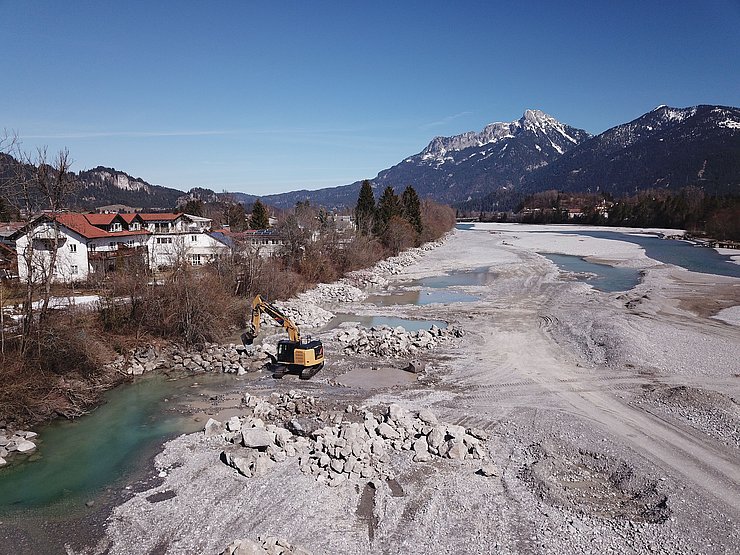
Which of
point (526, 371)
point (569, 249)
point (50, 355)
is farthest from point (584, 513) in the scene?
point (569, 249)

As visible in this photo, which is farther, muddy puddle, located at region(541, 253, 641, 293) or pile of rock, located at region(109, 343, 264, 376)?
muddy puddle, located at region(541, 253, 641, 293)

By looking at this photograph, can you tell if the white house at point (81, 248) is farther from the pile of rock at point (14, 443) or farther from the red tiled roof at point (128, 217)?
the pile of rock at point (14, 443)

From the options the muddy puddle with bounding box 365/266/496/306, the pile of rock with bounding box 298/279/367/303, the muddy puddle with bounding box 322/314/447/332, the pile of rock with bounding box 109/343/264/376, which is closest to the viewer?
the pile of rock with bounding box 109/343/264/376

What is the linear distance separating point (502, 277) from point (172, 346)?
28.9 meters

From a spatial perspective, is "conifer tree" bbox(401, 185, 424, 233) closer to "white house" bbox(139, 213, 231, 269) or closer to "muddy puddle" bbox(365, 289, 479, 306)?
"white house" bbox(139, 213, 231, 269)

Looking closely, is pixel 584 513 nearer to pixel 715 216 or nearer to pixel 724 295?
pixel 724 295

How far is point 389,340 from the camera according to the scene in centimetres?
2092

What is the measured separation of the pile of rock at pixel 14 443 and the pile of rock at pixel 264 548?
7648 millimetres

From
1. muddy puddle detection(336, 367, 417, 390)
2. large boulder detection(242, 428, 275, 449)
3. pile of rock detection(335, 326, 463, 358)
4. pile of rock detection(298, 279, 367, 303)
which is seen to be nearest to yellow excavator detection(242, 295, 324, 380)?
muddy puddle detection(336, 367, 417, 390)

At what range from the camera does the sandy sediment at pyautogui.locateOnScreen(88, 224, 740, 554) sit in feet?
29.3

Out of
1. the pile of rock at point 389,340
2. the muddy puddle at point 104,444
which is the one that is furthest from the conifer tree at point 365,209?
the muddy puddle at point 104,444

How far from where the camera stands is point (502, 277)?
41594mm

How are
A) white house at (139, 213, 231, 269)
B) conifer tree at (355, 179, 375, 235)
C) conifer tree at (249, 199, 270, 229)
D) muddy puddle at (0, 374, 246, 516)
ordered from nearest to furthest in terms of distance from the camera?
1. muddy puddle at (0, 374, 246, 516)
2. white house at (139, 213, 231, 269)
3. conifer tree at (355, 179, 375, 235)
4. conifer tree at (249, 199, 270, 229)

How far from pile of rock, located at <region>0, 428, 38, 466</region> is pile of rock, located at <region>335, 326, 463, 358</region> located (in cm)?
1113
